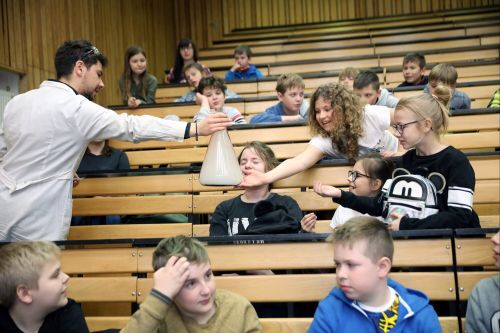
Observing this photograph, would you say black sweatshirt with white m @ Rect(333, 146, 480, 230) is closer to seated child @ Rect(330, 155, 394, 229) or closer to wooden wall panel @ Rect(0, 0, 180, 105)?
seated child @ Rect(330, 155, 394, 229)

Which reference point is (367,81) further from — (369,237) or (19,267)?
(19,267)

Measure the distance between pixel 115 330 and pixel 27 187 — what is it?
0.72 metres

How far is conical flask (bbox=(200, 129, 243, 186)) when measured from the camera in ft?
7.98

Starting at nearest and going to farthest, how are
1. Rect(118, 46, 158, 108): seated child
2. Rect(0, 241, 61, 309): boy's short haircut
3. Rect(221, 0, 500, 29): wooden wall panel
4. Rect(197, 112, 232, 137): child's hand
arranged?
Rect(0, 241, 61, 309): boy's short haircut < Rect(197, 112, 232, 137): child's hand < Rect(118, 46, 158, 108): seated child < Rect(221, 0, 500, 29): wooden wall panel

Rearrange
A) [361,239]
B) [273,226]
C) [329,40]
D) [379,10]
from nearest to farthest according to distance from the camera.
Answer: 1. [361,239]
2. [273,226]
3. [329,40]
4. [379,10]

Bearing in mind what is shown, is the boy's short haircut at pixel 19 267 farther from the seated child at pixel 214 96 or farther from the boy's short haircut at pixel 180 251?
the seated child at pixel 214 96

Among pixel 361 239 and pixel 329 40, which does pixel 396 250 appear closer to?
pixel 361 239

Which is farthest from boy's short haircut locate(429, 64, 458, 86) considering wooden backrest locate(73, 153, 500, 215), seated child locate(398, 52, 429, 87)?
A: wooden backrest locate(73, 153, 500, 215)

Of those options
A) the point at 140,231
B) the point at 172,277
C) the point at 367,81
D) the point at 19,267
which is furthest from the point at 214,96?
the point at 172,277

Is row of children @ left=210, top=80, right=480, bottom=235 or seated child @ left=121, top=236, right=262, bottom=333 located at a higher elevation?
row of children @ left=210, top=80, right=480, bottom=235

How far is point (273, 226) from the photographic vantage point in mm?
2439

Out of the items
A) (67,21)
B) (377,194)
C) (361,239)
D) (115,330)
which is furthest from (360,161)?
(67,21)

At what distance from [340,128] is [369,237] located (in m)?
1.13

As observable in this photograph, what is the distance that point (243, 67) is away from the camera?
642cm
